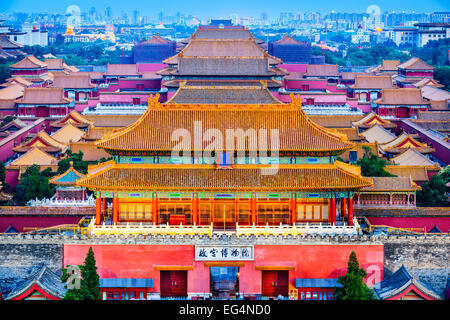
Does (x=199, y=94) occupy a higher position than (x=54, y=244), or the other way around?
(x=199, y=94)

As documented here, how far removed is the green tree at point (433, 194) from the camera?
39625 millimetres

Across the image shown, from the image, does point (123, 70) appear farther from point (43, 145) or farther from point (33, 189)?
point (33, 189)

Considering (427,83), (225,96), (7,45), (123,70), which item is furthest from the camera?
(7,45)

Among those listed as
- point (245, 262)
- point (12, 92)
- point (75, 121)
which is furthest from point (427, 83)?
point (245, 262)

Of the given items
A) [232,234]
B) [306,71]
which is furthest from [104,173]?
[306,71]

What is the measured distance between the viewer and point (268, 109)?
111 ft

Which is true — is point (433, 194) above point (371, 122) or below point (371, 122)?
below

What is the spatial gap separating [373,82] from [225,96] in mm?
34061

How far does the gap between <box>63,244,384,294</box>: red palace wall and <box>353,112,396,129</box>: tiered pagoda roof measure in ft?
86.1

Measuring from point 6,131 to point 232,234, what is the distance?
3459cm

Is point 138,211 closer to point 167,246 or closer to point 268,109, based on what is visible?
point 167,246

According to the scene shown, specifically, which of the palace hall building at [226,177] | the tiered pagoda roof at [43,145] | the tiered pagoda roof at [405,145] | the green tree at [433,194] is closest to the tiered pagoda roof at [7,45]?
the tiered pagoda roof at [43,145]

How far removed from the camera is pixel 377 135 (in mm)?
55000
